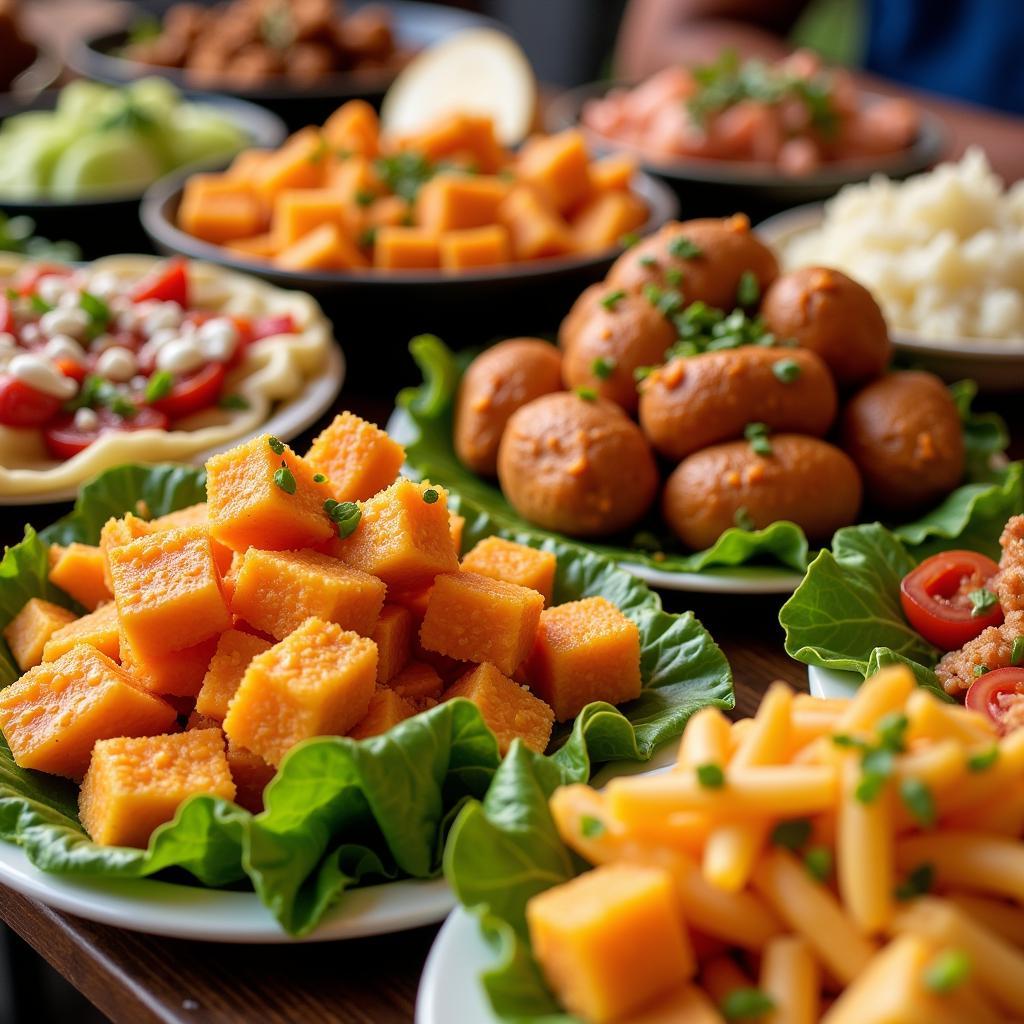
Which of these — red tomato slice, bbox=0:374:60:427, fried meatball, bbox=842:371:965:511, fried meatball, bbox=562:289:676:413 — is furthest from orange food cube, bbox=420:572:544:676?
red tomato slice, bbox=0:374:60:427

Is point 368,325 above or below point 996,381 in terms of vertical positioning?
below

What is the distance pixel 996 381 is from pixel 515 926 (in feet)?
6.76

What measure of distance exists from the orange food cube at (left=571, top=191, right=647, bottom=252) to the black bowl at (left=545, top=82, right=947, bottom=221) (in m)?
0.41

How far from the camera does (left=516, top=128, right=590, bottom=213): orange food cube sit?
3.46 m

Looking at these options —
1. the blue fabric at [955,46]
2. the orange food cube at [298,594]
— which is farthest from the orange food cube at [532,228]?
the blue fabric at [955,46]

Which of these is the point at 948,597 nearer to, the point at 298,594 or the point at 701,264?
the point at 701,264

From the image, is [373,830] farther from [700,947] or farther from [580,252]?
[580,252]

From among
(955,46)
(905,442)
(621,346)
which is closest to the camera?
(905,442)

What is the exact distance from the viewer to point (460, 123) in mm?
3631

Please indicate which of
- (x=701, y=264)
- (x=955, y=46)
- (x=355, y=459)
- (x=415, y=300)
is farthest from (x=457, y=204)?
(x=955, y=46)

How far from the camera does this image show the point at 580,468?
229 cm

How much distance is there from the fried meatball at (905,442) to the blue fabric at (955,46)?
4.03 meters

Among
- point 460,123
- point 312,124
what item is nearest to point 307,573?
point 460,123

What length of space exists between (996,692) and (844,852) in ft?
2.15
